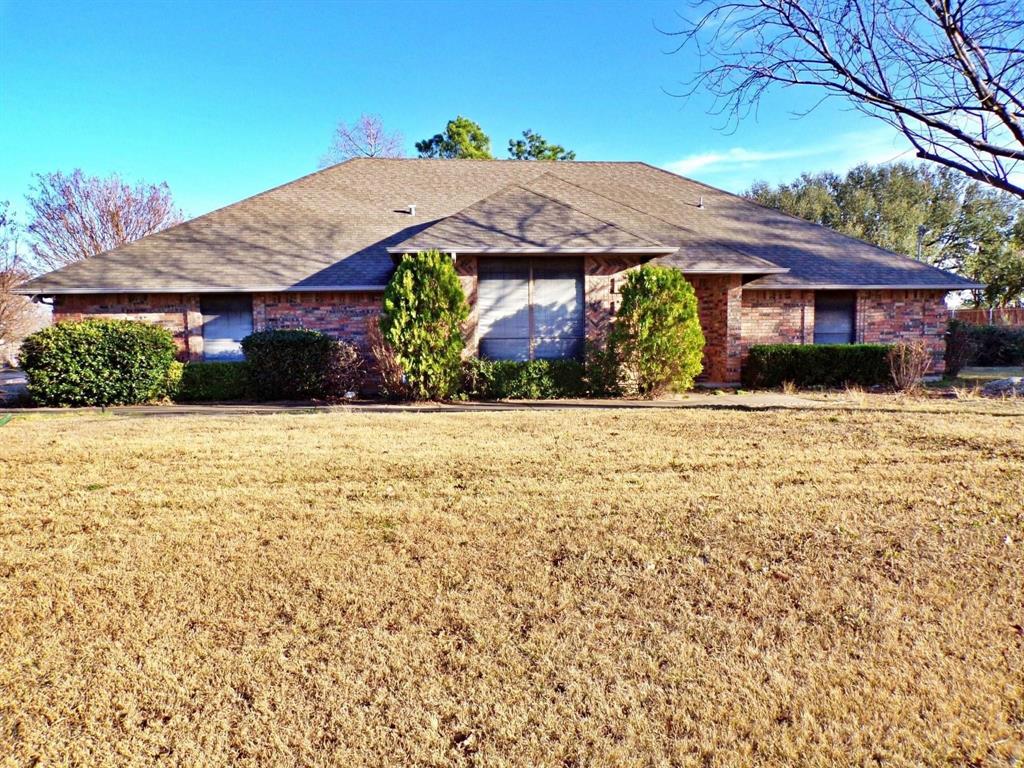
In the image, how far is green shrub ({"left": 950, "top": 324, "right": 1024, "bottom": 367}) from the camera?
20250 millimetres

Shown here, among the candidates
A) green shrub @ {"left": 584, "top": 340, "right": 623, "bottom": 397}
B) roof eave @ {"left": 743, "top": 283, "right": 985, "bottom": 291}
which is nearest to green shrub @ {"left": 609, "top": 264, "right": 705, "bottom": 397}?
green shrub @ {"left": 584, "top": 340, "right": 623, "bottom": 397}

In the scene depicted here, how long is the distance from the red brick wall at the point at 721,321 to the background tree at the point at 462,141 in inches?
701

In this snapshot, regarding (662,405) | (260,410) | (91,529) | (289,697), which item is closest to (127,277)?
(260,410)

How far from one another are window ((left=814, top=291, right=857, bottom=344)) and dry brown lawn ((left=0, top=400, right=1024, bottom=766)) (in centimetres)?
1026

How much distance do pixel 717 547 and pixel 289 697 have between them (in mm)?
2669

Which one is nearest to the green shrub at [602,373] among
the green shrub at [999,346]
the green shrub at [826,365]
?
the green shrub at [826,365]

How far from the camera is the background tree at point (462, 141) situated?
29.1m

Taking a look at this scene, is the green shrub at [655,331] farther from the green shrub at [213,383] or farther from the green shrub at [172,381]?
the green shrub at [172,381]

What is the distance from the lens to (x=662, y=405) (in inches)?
407

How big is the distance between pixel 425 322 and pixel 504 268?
92.6 inches

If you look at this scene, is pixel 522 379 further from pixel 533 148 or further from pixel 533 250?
pixel 533 148

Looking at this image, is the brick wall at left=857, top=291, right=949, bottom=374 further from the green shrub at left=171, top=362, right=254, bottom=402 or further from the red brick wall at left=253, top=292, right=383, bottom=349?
the green shrub at left=171, top=362, right=254, bottom=402

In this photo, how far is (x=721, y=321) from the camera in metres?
14.0

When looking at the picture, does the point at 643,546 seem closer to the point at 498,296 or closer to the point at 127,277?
the point at 498,296
